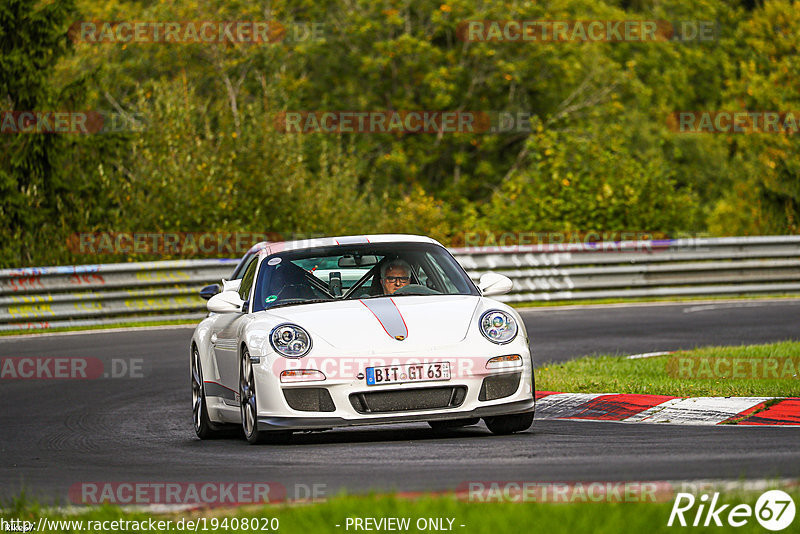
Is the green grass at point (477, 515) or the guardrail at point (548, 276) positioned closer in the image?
the green grass at point (477, 515)

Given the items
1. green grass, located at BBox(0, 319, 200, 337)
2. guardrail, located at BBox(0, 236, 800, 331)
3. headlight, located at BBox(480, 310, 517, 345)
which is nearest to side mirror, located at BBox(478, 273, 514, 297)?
headlight, located at BBox(480, 310, 517, 345)

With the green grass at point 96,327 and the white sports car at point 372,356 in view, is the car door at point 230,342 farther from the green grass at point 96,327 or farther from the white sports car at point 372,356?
the green grass at point 96,327

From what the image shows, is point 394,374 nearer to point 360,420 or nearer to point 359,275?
point 360,420

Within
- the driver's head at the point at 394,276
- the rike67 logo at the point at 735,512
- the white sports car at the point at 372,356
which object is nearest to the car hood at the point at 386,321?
the white sports car at the point at 372,356

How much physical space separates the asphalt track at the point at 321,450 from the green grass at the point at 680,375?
1.37 metres

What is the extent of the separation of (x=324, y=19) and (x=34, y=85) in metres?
20.6

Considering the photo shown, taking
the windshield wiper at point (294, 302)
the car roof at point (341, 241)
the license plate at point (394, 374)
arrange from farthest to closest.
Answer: the car roof at point (341, 241)
the windshield wiper at point (294, 302)
the license plate at point (394, 374)

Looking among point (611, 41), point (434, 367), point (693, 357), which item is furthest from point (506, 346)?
point (611, 41)

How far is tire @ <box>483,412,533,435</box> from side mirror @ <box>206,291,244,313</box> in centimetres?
193

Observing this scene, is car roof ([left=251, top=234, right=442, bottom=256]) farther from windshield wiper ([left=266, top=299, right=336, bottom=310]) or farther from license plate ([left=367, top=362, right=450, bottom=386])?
license plate ([left=367, top=362, right=450, bottom=386])

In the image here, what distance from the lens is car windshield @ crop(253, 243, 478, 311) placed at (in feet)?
31.6

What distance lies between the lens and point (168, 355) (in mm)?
16641

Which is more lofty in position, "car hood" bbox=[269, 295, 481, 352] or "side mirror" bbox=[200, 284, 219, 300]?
"car hood" bbox=[269, 295, 481, 352]

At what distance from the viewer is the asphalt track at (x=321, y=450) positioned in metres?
6.61
